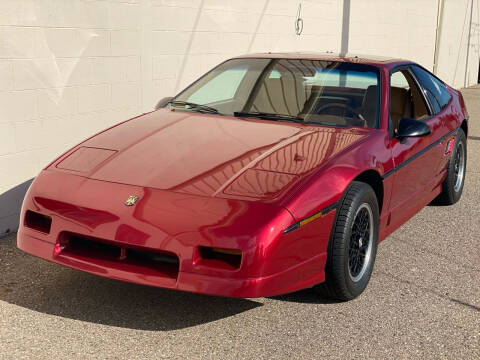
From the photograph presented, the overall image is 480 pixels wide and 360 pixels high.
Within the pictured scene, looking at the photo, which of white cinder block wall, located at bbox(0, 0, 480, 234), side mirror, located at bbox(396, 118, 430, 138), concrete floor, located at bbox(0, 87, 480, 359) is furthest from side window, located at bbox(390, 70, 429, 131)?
white cinder block wall, located at bbox(0, 0, 480, 234)

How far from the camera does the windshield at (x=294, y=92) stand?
476 cm

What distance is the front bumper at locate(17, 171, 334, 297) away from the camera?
11.1 feet

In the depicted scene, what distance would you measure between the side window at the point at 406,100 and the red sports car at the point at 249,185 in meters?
0.12

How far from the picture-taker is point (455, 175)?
6430 mm

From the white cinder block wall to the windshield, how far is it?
126cm

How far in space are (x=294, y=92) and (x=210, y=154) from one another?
113cm

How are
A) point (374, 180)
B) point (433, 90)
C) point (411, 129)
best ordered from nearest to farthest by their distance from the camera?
1. point (374, 180)
2. point (411, 129)
3. point (433, 90)

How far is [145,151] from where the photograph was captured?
4207 mm

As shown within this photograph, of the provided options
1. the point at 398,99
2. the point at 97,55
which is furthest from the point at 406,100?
the point at 97,55

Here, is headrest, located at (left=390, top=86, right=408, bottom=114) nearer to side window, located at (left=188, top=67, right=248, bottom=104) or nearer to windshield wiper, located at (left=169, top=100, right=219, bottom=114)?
side window, located at (left=188, top=67, right=248, bottom=104)

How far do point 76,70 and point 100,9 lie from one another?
0.63 metres

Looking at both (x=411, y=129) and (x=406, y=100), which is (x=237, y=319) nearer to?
(x=411, y=129)

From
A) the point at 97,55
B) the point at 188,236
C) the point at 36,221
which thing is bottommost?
the point at 36,221

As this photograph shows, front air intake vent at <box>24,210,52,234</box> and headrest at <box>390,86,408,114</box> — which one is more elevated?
headrest at <box>390,86,408,114</box>
